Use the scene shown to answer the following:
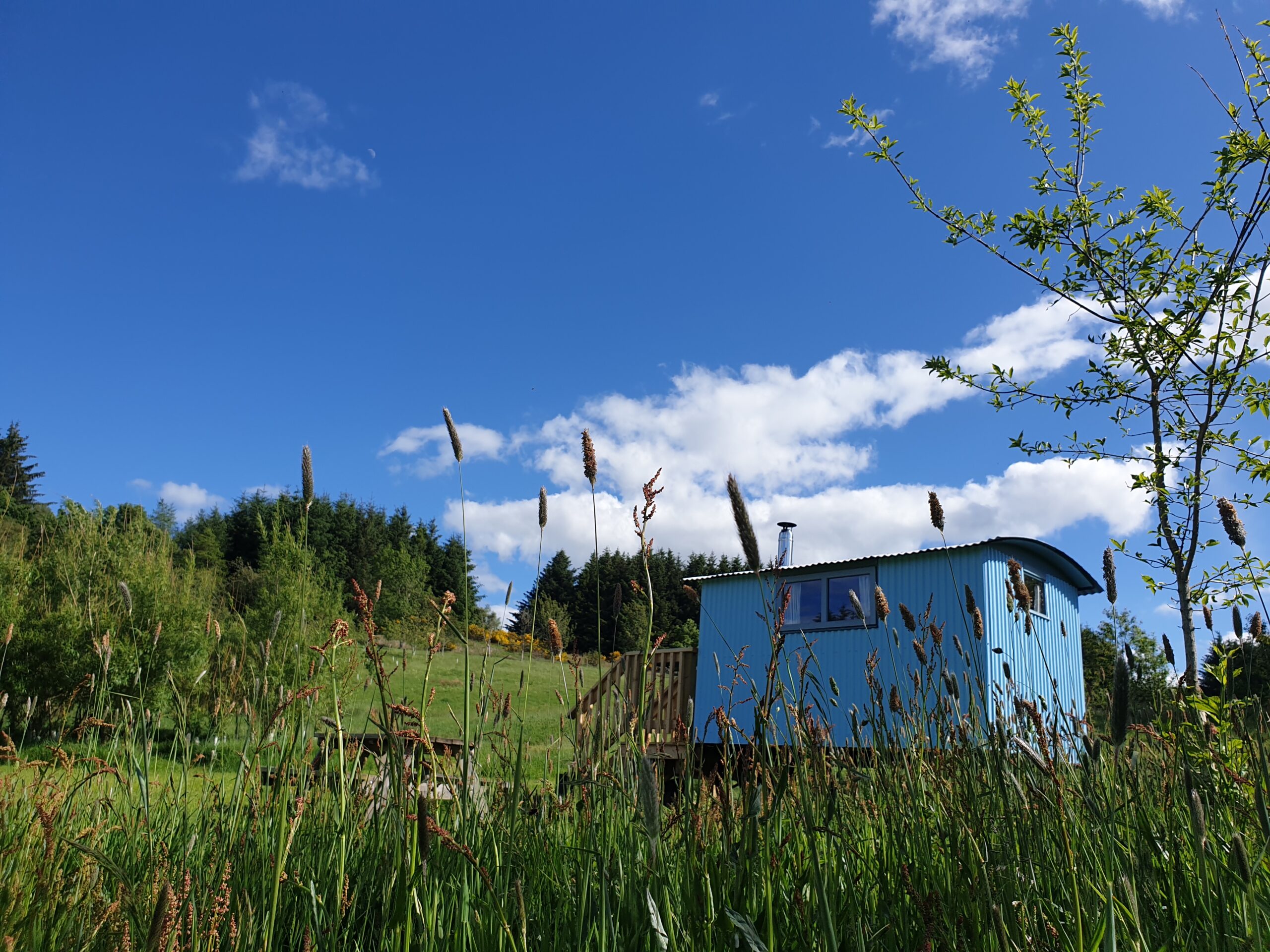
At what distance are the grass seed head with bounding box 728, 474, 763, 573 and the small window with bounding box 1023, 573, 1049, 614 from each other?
15665 mm

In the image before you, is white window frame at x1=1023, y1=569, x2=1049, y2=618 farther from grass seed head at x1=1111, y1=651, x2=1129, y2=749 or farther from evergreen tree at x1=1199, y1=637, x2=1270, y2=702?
grass seed head at x1=1111, y1=651, x2=1129, y2=749

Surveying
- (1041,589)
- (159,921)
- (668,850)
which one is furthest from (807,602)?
(159,921)

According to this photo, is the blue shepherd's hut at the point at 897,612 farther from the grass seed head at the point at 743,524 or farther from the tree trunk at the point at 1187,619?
the grass seed head at the point at 743,524

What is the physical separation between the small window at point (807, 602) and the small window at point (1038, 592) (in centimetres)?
405

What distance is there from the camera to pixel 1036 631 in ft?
45.0

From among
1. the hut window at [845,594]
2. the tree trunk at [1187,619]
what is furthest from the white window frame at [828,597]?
the tree trunk at [1187,619]

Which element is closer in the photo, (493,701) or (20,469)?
(493,701)

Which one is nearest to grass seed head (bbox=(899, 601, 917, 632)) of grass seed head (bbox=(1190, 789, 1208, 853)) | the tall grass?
the tall grass

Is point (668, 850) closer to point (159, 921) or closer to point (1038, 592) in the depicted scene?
point (159, 921)

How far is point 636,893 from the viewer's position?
142 cm

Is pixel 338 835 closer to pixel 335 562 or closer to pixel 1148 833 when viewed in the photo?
pixel 1148 833

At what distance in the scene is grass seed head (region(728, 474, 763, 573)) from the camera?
1.28 meters

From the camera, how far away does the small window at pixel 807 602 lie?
50.9ft

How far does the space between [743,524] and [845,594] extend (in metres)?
14.2
